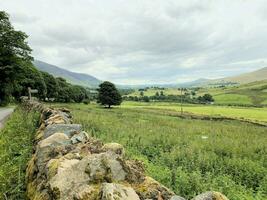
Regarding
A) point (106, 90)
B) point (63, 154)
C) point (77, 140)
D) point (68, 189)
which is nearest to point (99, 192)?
point (68, 189)

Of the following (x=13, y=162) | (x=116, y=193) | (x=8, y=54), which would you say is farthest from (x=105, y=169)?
(x=8, y=54)

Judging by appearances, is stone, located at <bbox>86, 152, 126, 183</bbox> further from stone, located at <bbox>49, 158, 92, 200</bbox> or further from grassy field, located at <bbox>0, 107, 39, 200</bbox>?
grassy field, located at <bbox>0, 107, 39, 200</bbox>

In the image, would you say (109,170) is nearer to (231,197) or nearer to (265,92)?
(231,197)

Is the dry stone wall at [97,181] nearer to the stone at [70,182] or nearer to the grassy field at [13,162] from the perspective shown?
the stone at [70,182]

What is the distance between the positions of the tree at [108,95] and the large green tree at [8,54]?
137 feet

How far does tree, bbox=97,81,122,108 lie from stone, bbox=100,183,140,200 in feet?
270

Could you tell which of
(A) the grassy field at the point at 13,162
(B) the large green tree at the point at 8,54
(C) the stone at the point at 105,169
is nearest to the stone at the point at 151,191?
(C) the stone at the point at 105,169

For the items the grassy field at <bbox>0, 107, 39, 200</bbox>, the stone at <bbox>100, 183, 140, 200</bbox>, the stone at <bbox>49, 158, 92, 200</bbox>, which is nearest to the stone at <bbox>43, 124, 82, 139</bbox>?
the grassy field at <bbox>0, 107, 39, 200</bbox>

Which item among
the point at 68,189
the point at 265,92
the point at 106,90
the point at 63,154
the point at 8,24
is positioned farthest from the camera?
the point at 265,92

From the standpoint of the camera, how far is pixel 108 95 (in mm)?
87000

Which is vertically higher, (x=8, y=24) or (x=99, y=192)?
(x=8, y=24)

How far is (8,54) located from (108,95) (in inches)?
1737

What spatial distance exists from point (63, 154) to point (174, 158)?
5923 mm

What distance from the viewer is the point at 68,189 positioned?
4426 mm
